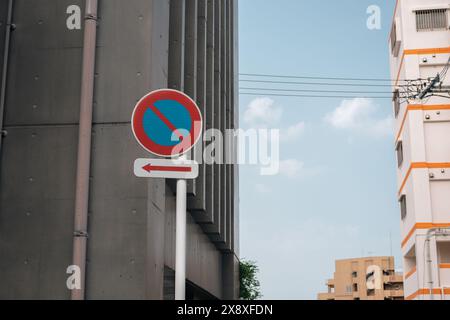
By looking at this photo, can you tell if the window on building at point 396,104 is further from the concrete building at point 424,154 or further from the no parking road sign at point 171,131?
the no parking road sign at point 171,131

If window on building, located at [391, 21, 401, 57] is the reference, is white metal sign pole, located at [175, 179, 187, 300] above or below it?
below

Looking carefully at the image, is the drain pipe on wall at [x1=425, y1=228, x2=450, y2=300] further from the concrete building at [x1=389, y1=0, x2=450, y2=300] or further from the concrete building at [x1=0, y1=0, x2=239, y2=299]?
the concrete building at [x1=0, y1=0, x2=239, y2=299]

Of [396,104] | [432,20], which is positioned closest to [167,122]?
[432,20]

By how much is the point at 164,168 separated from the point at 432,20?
33.1 metres

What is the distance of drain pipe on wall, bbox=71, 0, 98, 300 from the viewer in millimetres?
7723

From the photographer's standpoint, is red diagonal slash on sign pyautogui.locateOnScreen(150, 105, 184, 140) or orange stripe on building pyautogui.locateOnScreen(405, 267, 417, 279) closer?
red diagonal slash on sign pyautogui.locateOnScreen(150, 105, 184, 140)

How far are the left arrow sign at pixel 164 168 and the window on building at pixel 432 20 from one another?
1279 inches

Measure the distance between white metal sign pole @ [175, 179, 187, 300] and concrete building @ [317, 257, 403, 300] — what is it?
9675 centimetres

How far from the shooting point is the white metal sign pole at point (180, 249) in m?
4.54

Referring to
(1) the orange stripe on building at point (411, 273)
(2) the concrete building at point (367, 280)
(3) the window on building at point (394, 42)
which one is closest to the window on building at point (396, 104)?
(3) the window on building at point (394, 42)

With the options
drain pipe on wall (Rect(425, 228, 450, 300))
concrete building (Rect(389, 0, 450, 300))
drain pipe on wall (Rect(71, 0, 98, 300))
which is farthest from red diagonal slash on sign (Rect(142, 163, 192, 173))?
drain pipe on wall (Rect(425, 228, 450, 300))

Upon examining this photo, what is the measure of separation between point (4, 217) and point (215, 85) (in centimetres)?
1071
